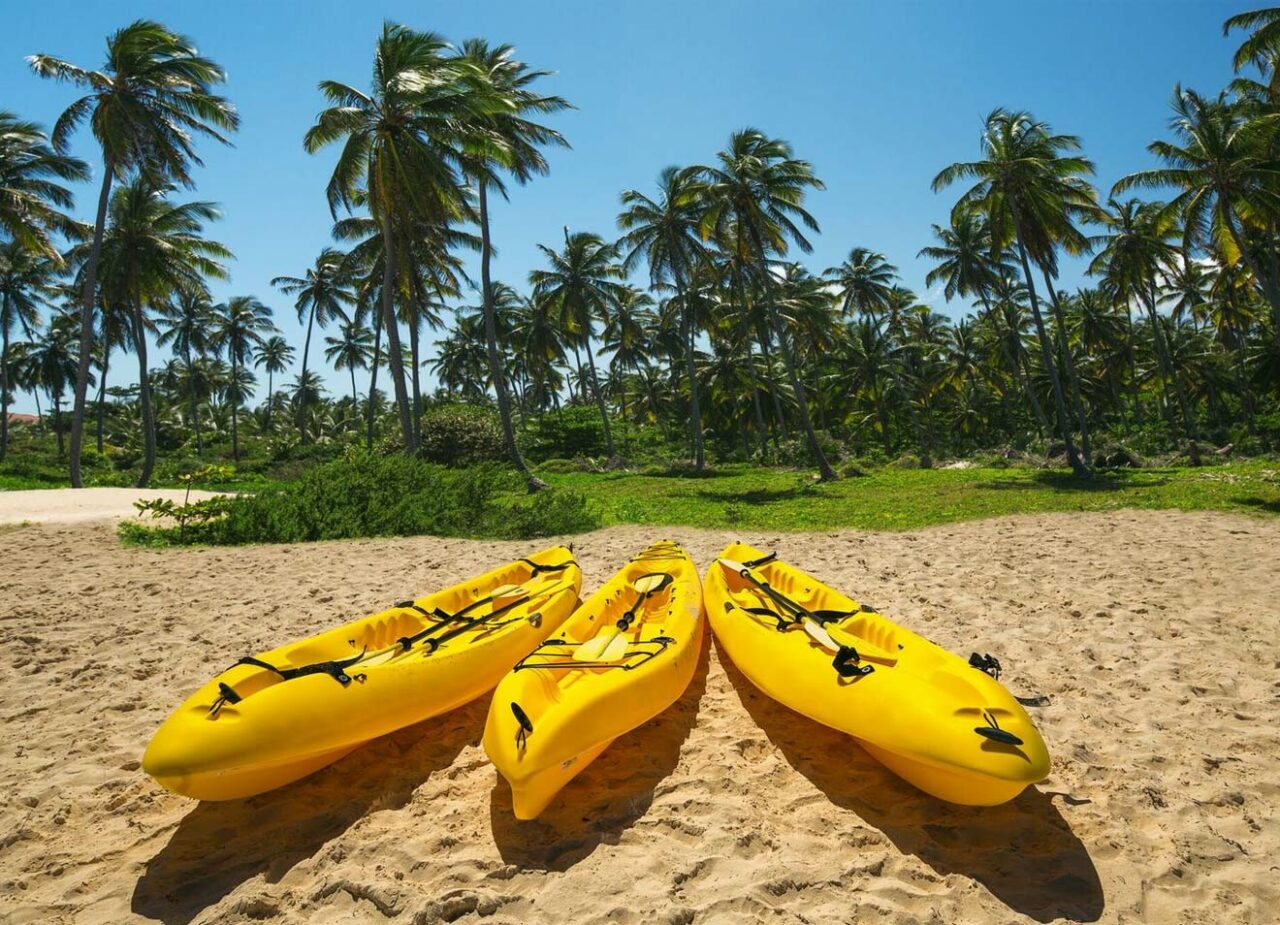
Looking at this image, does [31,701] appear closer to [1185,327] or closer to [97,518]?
[97,518]

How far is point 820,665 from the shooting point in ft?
13.4

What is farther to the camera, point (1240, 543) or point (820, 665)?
point (1240, 543)

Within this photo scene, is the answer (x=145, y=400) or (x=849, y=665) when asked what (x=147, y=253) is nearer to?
(x=145, y=400)

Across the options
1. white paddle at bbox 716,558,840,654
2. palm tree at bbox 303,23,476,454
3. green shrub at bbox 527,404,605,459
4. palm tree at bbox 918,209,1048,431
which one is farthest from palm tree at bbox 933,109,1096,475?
green shrub at bbox 527,404,605,459

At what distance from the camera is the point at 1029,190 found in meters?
20.5

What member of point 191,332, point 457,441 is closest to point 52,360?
point 191,332

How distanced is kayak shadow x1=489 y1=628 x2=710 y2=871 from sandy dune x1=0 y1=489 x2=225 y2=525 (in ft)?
40.5

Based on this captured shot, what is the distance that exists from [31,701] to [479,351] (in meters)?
44.6

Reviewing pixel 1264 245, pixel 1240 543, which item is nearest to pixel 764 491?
pixel 1240 543

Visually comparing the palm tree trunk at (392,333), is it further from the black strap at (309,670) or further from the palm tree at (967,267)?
the palm tree at (967,267)

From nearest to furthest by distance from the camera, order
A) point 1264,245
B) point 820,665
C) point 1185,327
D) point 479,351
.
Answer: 1. point 820,665
2. point 1264,245
3. point 1185,327
4. point 479,351

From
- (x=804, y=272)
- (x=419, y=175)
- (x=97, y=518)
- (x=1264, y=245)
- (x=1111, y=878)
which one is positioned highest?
(x=804, y=272)

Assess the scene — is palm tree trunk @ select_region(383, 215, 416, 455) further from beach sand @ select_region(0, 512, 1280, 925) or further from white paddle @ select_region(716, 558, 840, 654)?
white paddle @ select_region(716, 558, 840, 654)

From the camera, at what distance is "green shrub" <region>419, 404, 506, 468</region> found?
94.0 feet
